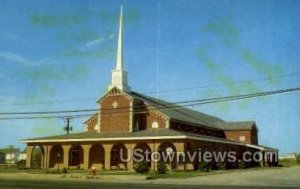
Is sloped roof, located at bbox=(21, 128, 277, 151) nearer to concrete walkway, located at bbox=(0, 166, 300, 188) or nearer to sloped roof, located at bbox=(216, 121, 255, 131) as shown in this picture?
concrete walkway, located at bbox=(0, 166, 300, 188)

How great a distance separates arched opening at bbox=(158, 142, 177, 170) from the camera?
4931cm

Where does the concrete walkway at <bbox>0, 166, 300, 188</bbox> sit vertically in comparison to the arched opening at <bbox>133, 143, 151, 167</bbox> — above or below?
below

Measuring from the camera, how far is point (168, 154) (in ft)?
163

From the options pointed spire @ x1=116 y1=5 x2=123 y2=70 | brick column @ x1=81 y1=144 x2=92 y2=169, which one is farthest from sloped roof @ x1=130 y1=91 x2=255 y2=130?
brick column @ x1=81 y1=144 x2=92 y2=169

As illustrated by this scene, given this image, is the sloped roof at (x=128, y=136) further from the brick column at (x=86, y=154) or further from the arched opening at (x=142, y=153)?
the arched opening at (x=142, y=153)

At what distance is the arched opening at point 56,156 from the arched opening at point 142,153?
1089 cm

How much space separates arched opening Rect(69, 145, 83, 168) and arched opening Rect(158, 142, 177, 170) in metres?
10.7

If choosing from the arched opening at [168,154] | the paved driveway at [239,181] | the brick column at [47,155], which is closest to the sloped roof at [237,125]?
the arched opening at [168,154]

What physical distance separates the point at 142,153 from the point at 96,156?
642 centimetres

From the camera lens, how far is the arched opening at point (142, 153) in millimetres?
50469

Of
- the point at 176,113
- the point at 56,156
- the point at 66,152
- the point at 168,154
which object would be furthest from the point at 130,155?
the point at 176,113

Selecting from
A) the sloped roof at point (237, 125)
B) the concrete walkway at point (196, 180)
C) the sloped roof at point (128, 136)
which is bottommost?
the concrete walkway at point (196, 180)

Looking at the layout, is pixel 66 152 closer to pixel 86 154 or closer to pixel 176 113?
pixel 86 154

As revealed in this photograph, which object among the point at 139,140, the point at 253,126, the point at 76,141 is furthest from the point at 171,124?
the point at 253,126
